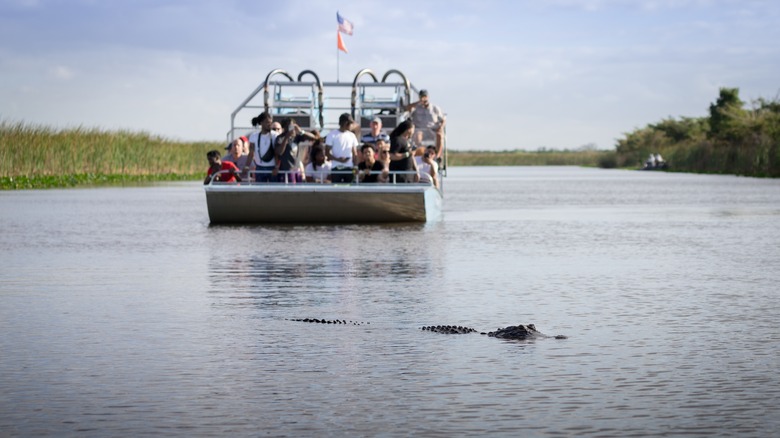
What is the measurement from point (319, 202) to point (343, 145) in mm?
1339

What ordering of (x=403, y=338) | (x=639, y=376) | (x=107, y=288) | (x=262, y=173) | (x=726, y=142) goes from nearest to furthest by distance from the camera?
(x=639, y=376)
(x=403, y=338)
(x=107, y=288)
(x=262, y=173)
(x=726, y=142)

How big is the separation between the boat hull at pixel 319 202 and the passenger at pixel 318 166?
2.73 feet

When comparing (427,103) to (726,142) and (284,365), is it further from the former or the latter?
(726,142)

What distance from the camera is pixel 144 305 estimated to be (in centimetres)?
1174

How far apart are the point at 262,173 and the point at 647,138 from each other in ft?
346

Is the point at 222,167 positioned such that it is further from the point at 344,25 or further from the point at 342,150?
the point at 344,25

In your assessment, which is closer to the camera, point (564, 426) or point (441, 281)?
point (564, 426)

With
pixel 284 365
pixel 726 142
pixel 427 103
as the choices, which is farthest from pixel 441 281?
pixel 726 142

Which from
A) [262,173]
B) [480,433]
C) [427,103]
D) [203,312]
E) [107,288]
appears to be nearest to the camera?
[480,433]

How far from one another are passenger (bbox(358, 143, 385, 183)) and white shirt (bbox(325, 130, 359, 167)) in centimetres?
26

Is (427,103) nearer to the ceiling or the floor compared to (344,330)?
nearer to the ceiling

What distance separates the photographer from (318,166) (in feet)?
83.4

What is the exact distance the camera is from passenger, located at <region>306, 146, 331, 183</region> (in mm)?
25125

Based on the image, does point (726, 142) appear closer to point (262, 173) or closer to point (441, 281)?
point (262, 173)
